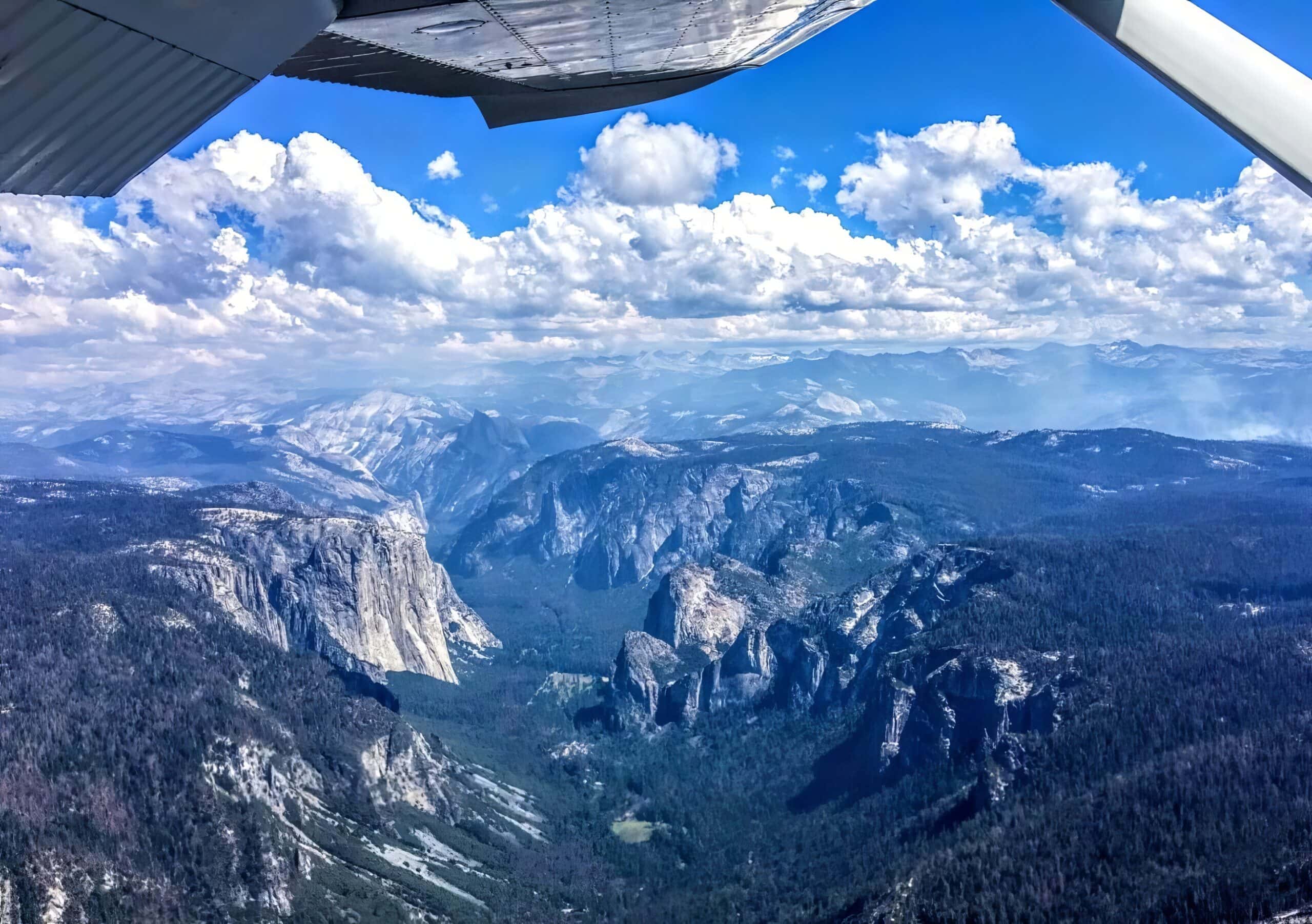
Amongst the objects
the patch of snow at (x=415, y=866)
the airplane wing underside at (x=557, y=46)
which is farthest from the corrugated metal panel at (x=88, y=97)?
the patch of snow at (x=415, y=866)

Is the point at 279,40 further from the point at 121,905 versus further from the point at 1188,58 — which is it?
the point at 121,905

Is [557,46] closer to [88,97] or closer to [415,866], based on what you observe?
[88,97]

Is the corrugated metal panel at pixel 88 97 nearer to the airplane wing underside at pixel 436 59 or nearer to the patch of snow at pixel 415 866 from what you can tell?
the airplane wing underside at pixel 436 59

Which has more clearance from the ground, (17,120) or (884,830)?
(17,120)

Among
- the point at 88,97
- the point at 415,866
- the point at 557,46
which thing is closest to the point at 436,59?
the point at 557,46

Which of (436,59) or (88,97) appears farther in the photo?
(436,59)

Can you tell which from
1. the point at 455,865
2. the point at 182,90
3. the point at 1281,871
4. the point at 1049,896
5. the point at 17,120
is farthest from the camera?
the point at 455,865

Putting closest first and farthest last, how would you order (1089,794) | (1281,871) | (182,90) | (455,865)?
(182,90) → (1281,871) → (1089,794) → (455,865)

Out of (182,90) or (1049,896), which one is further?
(1049,896)

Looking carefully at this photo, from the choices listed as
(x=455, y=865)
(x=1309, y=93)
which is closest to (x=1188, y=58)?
(x=1309, y=93)
